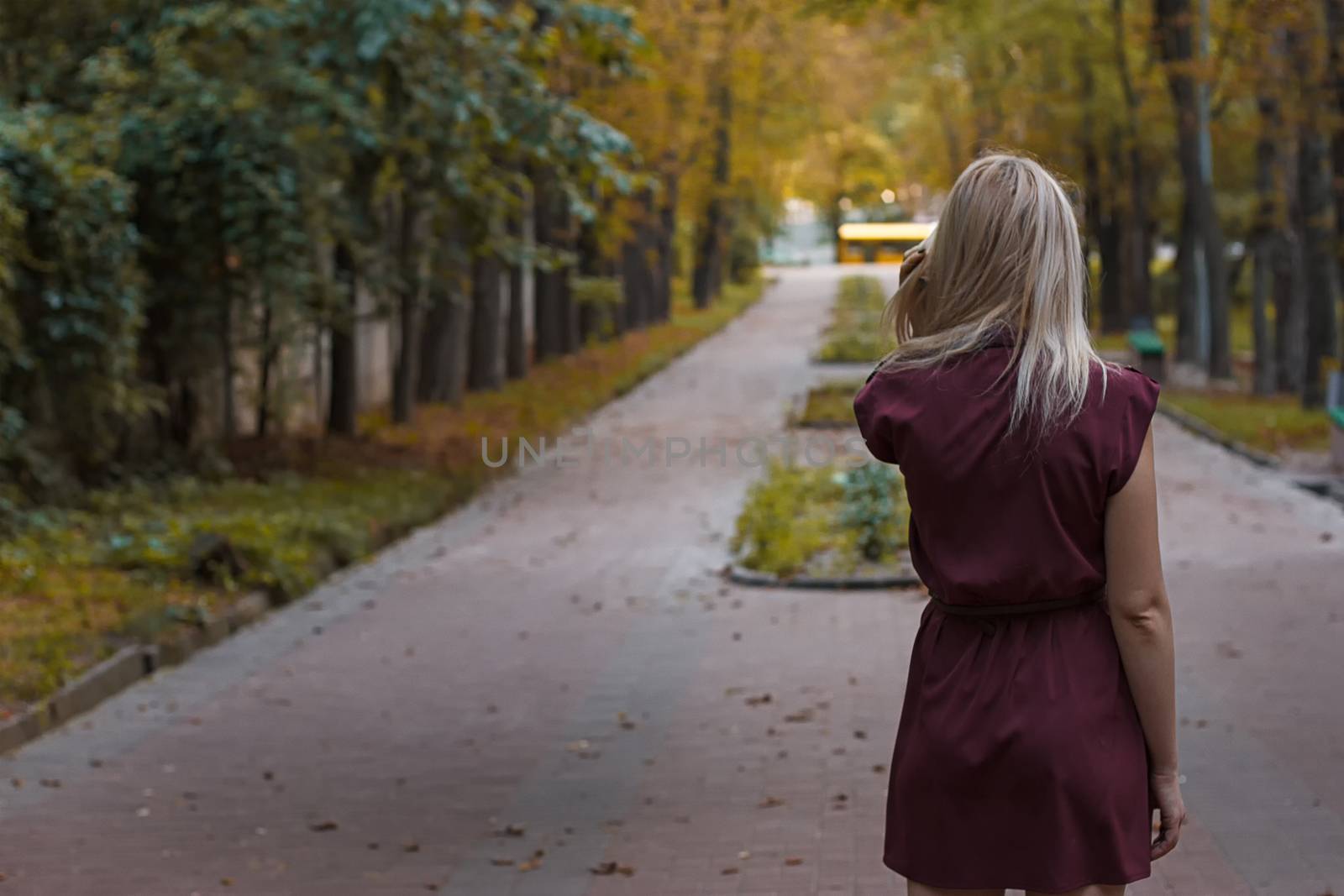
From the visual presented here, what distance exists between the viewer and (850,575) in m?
12.4

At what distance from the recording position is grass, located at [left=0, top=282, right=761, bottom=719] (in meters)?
10.2

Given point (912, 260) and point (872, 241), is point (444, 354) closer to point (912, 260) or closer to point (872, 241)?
point (912, 260)

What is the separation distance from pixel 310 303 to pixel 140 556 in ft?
20.0

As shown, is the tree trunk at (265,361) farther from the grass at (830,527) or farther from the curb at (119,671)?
the curb at (119,671)

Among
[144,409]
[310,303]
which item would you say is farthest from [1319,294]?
[144,409]

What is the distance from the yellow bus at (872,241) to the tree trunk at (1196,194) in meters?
59.5

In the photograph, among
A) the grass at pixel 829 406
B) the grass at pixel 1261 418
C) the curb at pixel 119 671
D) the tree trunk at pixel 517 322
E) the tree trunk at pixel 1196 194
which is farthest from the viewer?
the tree trunk at pixel 517 322

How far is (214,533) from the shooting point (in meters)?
12.2

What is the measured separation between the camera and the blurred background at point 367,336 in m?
10.3

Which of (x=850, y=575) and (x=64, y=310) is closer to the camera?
(x=850, y=575)

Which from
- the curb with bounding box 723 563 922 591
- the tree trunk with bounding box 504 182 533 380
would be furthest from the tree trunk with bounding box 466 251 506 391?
the curb with bounding box 723 563 922 591

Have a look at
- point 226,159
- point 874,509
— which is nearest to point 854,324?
point 226,159

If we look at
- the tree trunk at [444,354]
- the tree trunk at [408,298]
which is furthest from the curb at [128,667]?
the tree trunk at [444,354]

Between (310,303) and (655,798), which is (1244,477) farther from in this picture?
(655,798)
